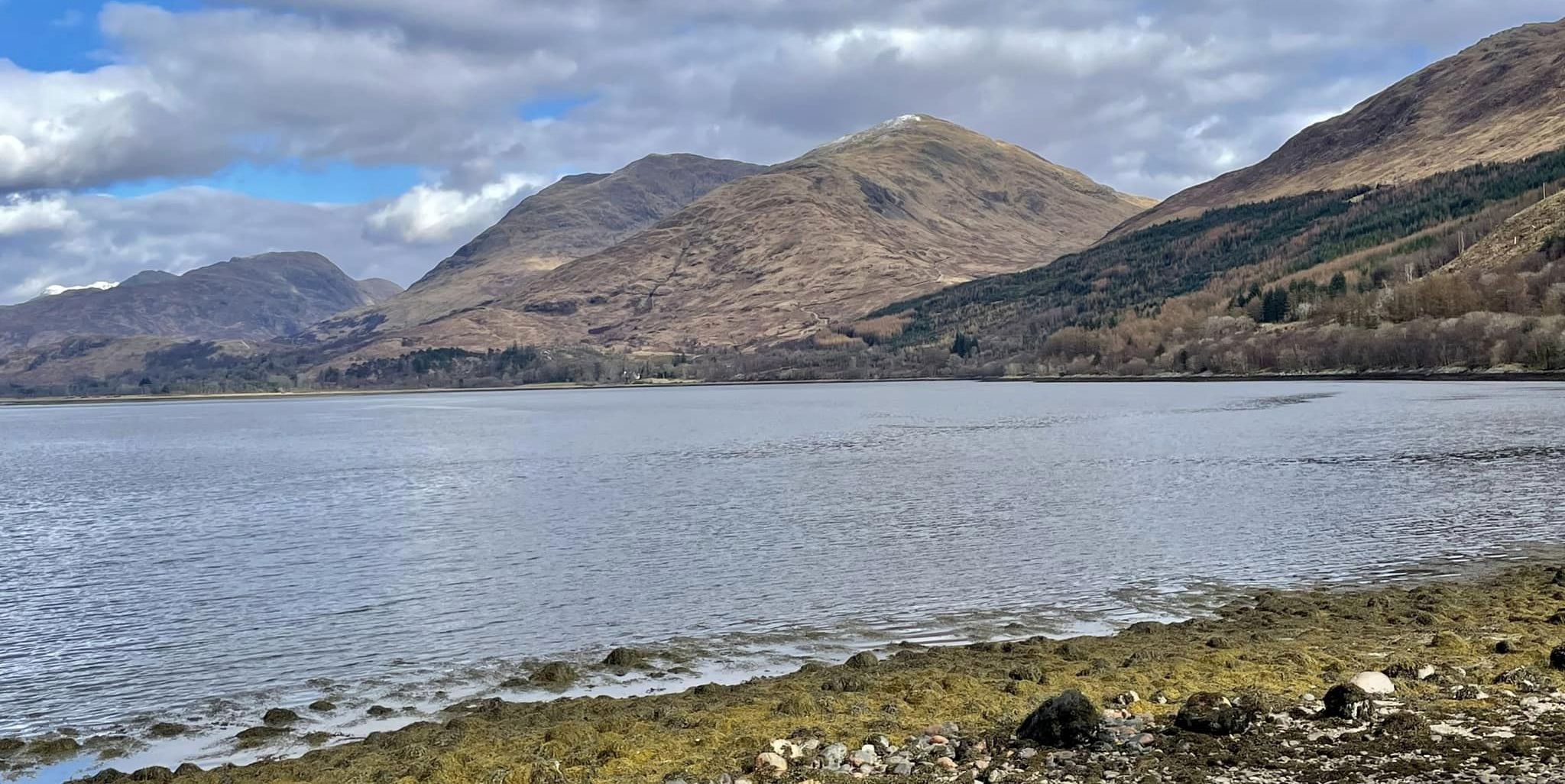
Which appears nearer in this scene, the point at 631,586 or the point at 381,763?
the point at 381,763

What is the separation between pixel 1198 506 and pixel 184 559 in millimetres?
40993

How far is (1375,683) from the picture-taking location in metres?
17.9

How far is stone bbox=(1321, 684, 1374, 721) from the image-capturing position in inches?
640

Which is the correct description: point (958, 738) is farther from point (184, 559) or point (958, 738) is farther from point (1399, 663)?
point (184, 559)

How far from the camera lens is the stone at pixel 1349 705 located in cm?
1627

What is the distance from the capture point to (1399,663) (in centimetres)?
1928

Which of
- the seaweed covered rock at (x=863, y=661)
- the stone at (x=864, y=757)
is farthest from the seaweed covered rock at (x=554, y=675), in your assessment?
the stone at (x=864, y=757)

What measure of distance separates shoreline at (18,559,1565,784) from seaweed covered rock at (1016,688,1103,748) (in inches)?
7.4

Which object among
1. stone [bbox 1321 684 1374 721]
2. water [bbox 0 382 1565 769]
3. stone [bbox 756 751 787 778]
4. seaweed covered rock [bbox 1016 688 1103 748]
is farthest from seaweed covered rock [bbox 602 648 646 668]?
stone [bbox 1321 684 1374 721]

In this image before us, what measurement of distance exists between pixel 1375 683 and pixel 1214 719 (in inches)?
137

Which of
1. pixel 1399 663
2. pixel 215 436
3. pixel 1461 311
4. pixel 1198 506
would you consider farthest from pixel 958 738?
pixel 1461 311

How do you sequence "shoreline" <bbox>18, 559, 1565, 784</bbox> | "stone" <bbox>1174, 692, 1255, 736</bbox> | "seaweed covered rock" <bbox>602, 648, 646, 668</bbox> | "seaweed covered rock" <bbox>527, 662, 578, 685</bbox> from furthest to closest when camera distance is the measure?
"seaweed covered rock" <bbox>602, 648, 646, 668</bbox> → "seaweed covered rock" <bbox>527, 662, 578, 685</bbox> → "stone" <bbox>1174, 692, 1255, 736</bbox> → "shoreline" <bbox>18, 559, 1565, 784</bbox>

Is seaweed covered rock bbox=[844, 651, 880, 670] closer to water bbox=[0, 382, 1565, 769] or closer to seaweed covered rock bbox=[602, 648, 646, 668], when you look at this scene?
water bbox=[0, 382, 1565, 769]

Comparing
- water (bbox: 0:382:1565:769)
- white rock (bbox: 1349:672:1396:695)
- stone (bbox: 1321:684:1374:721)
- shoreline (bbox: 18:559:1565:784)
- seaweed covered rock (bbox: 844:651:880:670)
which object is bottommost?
water (bbox: 0:382:1565:769)
